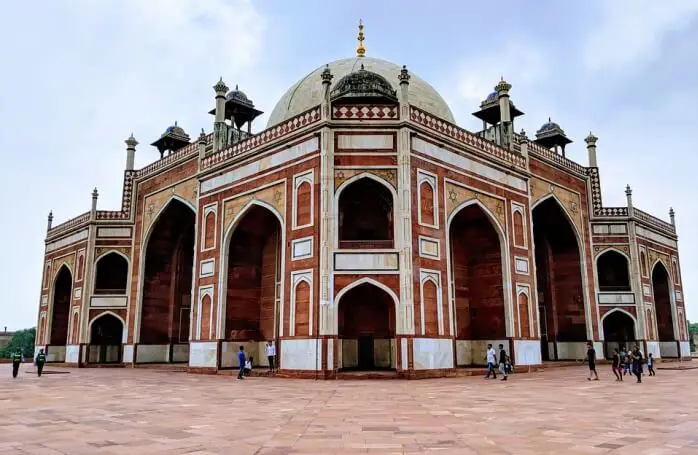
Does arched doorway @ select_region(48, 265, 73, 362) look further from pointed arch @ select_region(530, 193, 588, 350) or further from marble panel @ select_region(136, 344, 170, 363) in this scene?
pointed arch @ select_region(530, 193, 588, 350)

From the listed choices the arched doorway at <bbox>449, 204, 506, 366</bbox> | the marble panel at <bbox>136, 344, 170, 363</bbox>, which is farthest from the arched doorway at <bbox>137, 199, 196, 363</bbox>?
the arched doorway at <bbox>449, 204, 506, 366</bbox>

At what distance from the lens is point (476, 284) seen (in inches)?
799

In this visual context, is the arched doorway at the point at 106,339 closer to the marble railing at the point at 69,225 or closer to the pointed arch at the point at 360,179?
the marble railing at the point at 69,225

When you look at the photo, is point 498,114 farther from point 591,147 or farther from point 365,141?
point 365,141

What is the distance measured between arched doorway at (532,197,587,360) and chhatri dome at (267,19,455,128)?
658 centimetres

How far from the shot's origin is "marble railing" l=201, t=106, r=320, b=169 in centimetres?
1787

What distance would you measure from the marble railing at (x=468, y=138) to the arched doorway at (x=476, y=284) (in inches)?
90.0

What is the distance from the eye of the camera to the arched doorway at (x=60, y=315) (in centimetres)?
3000

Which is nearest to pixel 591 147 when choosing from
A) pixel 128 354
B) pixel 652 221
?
pixel 652 221

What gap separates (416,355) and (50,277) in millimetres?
24219

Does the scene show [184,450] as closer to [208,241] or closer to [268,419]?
[268,419]

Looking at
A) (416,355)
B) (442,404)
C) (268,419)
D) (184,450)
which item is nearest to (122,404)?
(268,419)

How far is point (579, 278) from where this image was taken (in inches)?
1001

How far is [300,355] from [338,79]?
488 inches
